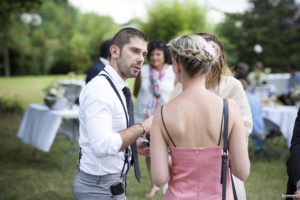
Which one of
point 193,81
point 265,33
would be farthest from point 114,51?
point 265,33

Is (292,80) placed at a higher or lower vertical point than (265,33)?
lower

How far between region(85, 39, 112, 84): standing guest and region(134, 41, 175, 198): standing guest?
0.76 meters

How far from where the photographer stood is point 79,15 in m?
58.3

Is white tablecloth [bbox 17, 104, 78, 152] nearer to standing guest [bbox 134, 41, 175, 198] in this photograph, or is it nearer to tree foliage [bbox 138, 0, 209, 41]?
standing guest [bbox 134, 41, 175, 198]

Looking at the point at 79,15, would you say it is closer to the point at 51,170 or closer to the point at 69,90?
the point at 69,90

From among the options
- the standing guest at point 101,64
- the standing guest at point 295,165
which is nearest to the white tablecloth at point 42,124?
the standing guest at point 101,64

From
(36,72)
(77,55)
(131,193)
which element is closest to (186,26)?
(77,55)

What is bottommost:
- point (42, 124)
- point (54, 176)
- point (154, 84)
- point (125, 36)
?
point (54, 176)

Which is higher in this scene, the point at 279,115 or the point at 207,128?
the point at 207,128

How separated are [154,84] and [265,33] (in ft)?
114

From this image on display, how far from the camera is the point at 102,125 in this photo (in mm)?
1903

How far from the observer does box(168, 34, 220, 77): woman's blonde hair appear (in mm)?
1676

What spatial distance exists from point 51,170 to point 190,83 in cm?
511

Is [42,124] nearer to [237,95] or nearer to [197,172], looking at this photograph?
[237,95]
